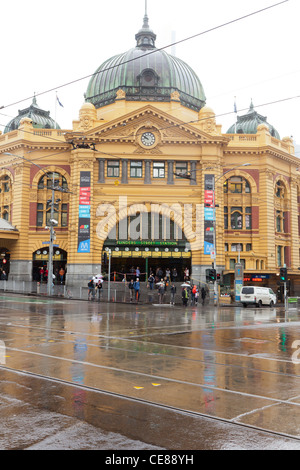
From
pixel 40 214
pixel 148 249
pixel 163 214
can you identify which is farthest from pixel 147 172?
pixel 40 214

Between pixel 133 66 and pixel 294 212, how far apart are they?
88.3 ft

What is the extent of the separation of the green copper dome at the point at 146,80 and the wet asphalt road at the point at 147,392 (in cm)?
4446

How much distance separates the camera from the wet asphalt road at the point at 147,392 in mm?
5695

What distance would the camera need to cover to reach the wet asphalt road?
5695mm

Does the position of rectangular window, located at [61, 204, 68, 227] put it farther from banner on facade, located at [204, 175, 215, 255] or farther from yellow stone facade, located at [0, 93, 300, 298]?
banner on facade, located at [204, 175, 215, 255]

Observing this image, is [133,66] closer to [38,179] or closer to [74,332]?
[38,179]

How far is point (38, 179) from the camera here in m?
51.4

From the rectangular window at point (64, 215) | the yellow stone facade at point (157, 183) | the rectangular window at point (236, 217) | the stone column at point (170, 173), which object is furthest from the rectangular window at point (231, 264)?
the rectangular window at point (64, 215)

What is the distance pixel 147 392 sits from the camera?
8.02 meters

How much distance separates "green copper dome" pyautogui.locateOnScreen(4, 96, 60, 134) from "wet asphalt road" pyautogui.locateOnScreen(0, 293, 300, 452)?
54741mm

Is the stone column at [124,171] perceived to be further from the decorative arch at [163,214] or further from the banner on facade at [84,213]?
the banner on facade at [84,213]

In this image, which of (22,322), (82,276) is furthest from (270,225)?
(22,322)

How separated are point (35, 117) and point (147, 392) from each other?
2507 inches
